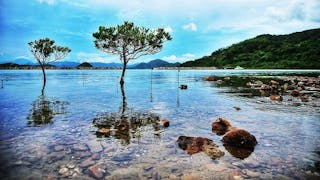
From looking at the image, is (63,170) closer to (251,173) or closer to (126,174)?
(126,174)

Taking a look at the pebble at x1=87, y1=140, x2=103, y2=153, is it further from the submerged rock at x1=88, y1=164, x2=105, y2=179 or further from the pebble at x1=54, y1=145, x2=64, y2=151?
the submerged rock at x1=88, y1=164, x2=105, y2=179

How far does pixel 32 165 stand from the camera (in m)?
10.6

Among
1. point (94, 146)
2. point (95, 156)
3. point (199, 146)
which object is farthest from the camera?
point (94, 146)

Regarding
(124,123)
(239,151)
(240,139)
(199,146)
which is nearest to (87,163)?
(199,146)

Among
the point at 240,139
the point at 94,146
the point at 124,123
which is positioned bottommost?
the point at 124,123

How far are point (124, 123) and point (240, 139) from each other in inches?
320

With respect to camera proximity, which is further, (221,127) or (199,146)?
(221,127)

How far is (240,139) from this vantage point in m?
13.3

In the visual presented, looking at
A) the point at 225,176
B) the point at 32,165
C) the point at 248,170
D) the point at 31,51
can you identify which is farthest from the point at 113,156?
the point at 31,51

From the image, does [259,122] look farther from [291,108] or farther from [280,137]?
[291,108]

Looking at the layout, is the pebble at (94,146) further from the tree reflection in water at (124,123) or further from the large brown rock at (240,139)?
the large brown rock at (240,139)

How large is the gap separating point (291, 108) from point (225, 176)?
17.5m

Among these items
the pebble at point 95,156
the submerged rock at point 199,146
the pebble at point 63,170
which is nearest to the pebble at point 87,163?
the pebble at point 95,156

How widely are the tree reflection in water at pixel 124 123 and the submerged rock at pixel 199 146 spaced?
2769 millimetres
